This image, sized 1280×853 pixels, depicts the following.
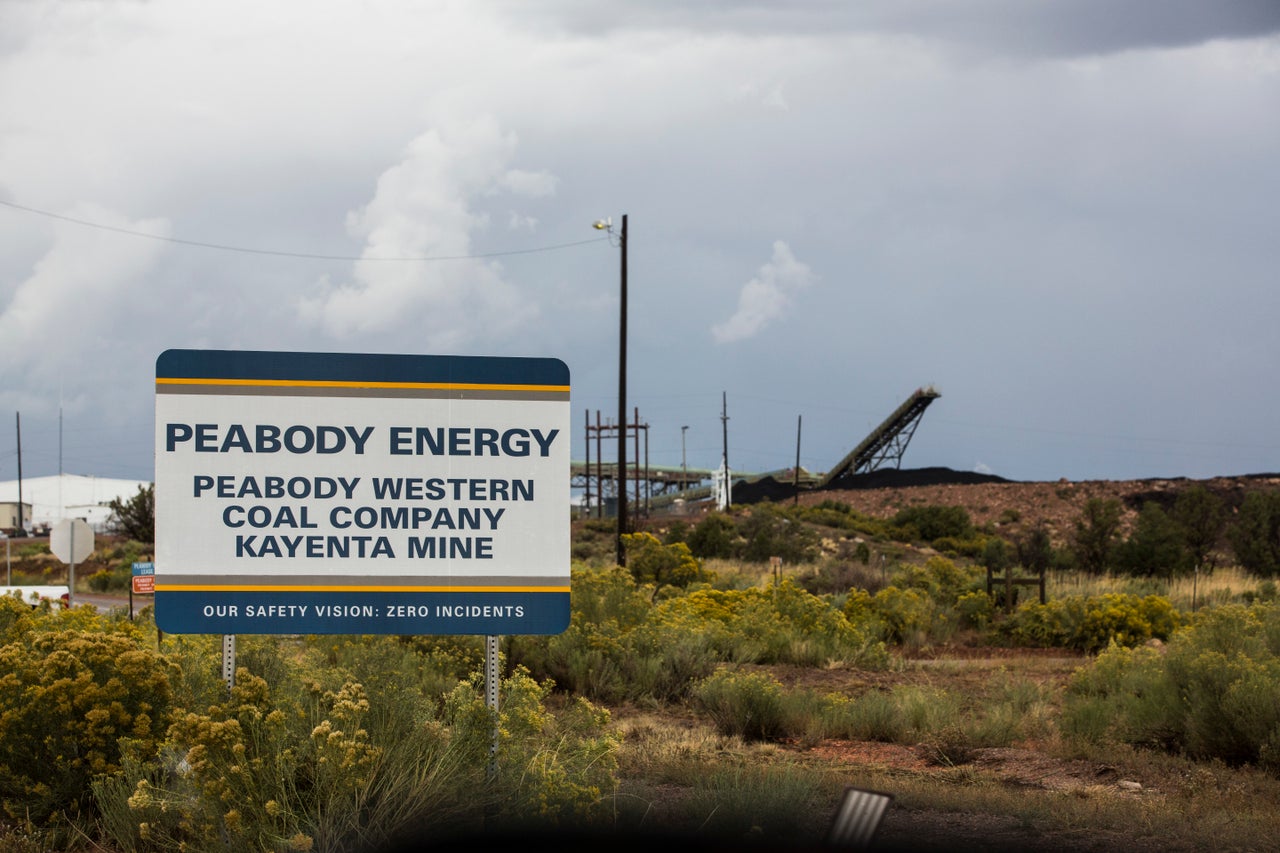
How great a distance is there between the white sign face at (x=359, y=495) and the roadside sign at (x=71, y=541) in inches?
539

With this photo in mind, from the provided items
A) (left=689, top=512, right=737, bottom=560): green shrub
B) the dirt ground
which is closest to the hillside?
the dirt ground

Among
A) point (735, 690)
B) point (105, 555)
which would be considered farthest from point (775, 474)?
point (735, 690)

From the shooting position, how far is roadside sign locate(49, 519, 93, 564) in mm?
19938

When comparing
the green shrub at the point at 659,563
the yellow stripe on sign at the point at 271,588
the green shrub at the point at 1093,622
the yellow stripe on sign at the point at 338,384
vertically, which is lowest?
the green shrub at the point at 1093,622

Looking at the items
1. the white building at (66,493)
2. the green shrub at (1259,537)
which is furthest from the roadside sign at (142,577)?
the white building at (66,493)

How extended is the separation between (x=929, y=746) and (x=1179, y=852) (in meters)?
4.39

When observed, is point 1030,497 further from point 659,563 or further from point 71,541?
point 71,541

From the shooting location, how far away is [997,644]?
77.3 ft

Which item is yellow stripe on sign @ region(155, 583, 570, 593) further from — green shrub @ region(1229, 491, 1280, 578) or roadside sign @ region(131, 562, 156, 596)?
green shrub @ region(1229, 491, 1280, 578)

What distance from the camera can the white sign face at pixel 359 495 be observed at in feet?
25.2

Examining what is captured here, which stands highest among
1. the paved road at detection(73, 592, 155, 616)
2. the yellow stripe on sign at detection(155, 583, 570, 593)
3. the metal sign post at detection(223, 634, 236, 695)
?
the yellow stripe on sign at detection(155, 583, 570, 593)

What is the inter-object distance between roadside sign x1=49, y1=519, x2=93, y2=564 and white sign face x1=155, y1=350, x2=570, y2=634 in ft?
44.9

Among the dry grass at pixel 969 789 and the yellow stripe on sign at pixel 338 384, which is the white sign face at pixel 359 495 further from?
the dry grass at pixel 969 789

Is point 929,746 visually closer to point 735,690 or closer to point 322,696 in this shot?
point 735,690
